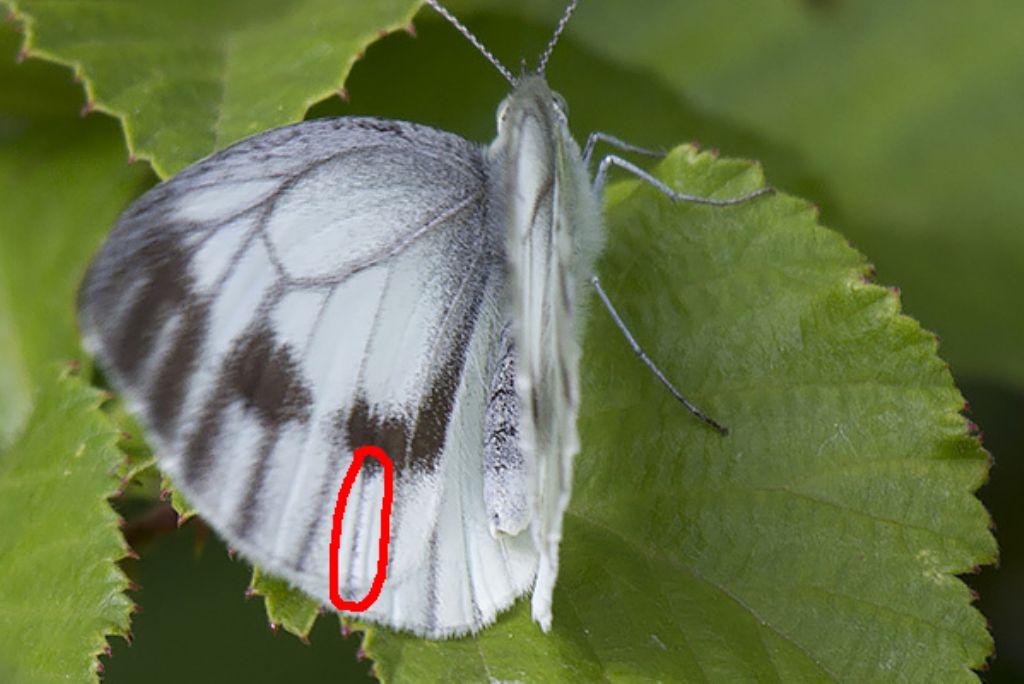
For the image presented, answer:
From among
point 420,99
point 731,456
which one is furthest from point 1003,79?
point 731,456

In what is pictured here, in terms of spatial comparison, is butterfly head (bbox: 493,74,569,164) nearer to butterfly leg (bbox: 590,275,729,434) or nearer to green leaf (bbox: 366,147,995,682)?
butterfly leg (bbox: 590,275,729,434)

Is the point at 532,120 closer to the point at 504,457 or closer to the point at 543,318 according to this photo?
the point at 543,318

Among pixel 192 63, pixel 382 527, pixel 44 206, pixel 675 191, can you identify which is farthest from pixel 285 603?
pixel 44 206

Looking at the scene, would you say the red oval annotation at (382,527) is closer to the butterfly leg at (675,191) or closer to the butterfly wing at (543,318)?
the butterfly wing at (543,318)

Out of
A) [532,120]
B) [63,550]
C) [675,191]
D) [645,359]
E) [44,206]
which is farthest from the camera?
[44,206]

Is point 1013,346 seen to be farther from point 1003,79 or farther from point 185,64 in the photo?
point 185,64
